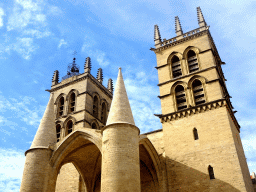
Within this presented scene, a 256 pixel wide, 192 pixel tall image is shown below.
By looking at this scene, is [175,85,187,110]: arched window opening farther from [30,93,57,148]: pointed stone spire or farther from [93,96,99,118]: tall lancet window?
[93,96,99,118]: tall lancet window

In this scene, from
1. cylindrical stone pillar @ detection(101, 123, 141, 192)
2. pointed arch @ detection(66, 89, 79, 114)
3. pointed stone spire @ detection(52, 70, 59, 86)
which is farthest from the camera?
pointed stone spire @ detection(52, 70, 59, 86)

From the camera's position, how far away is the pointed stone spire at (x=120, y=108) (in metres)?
11.9

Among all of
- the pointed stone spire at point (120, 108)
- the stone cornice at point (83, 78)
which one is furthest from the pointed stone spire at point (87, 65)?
the pointed stone spire at point (120, 108)

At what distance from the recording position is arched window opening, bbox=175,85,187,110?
15.9m

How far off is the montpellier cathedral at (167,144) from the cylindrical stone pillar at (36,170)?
0.04 meters

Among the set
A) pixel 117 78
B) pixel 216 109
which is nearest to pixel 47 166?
pixel 117 78

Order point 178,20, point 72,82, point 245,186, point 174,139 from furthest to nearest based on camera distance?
point 72,82 → point 178,20 → point 174,139 → point 245,186

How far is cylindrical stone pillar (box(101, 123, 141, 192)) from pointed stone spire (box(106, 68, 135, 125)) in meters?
0.29

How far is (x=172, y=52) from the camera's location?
59.1 feet

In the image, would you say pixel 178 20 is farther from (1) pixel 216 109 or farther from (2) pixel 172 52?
Answer: (1) pixel 216 109

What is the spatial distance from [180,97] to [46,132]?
7.68 m

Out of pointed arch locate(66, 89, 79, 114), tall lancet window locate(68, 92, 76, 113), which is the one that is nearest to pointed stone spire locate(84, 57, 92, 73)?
pointed arch locate(66, 89, 79, 114)

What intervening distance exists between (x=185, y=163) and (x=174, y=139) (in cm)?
148

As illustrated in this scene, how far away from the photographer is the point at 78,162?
15242 mm
